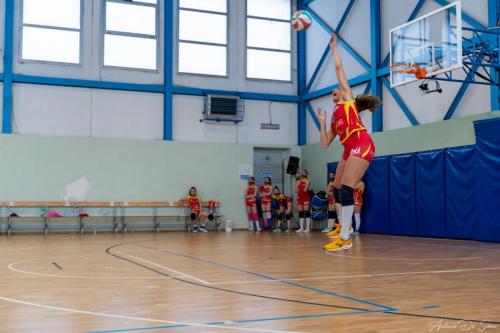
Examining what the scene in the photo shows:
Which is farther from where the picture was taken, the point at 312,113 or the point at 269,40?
the point at 269,40

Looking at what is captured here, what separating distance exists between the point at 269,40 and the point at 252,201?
17.7 feet

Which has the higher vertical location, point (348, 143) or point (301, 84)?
point (301, 84)

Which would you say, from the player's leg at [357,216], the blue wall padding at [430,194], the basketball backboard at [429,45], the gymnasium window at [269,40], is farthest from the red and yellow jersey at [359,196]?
the gymnasium window at [269,40]

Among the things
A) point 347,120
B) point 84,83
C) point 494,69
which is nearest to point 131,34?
point 84,83

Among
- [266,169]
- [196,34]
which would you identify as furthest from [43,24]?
[266,169]

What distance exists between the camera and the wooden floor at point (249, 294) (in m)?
3.26

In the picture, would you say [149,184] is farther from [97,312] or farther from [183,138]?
[97,312]

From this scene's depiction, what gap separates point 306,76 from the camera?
1886 cm

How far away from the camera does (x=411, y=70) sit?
11.8 metres

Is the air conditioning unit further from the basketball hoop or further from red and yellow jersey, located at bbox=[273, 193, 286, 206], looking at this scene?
the basketball hoop

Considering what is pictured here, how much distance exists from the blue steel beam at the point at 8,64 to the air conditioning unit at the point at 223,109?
5556mm

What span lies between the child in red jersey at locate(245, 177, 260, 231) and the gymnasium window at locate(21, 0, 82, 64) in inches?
241

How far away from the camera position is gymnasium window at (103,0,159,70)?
1661 centimetres

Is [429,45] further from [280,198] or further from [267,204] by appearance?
[267,204]
